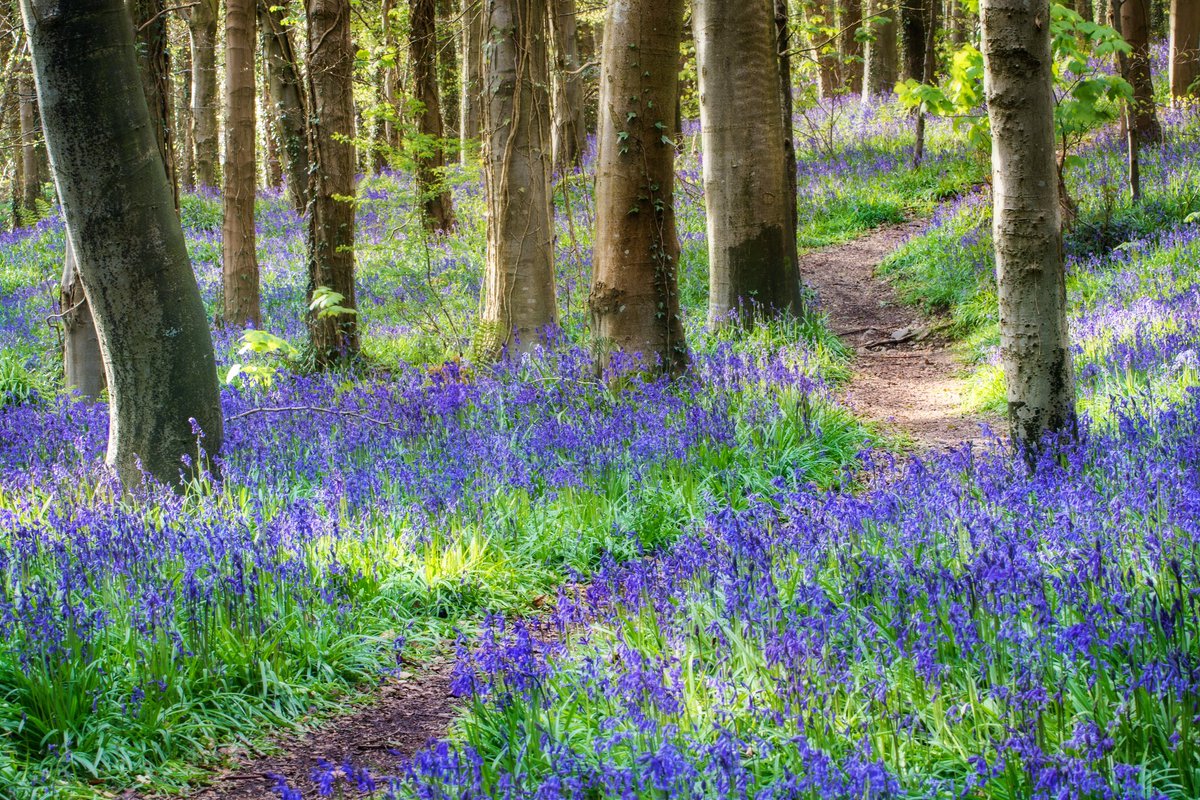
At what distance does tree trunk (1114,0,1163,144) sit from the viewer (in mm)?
12852

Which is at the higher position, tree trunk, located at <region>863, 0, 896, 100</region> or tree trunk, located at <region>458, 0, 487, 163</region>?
tree trunk, located at <region>863, 0, 896, 100</region>

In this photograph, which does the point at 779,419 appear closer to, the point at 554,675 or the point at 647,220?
the point at 647,220

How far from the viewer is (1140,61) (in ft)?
41.8

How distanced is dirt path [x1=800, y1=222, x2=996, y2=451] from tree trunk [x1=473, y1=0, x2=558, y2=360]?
2.92 metres

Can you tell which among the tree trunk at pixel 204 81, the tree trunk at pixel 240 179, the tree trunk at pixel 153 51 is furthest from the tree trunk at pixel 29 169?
the tree trunk at pixel 153 51

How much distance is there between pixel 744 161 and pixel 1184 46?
37.0ft

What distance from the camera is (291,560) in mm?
4438

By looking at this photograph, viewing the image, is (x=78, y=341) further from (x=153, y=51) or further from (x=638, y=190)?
(x=638, y=190)

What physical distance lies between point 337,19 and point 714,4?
11.3ft

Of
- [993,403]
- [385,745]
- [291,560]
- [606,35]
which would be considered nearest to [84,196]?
[291,560]

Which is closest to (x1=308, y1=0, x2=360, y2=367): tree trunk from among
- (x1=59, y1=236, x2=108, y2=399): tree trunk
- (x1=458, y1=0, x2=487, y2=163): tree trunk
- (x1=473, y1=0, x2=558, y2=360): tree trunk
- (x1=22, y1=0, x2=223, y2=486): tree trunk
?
(x1=458, y1=0, x2=487, y2=163): tree trunk

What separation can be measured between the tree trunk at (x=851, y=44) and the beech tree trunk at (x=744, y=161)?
27.4 feet

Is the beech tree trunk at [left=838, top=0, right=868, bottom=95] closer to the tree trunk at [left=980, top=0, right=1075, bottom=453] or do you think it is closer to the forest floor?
the forest floor

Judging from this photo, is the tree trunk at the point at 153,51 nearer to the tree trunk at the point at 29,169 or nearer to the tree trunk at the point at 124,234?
the tree trunk at the point at 124,234
